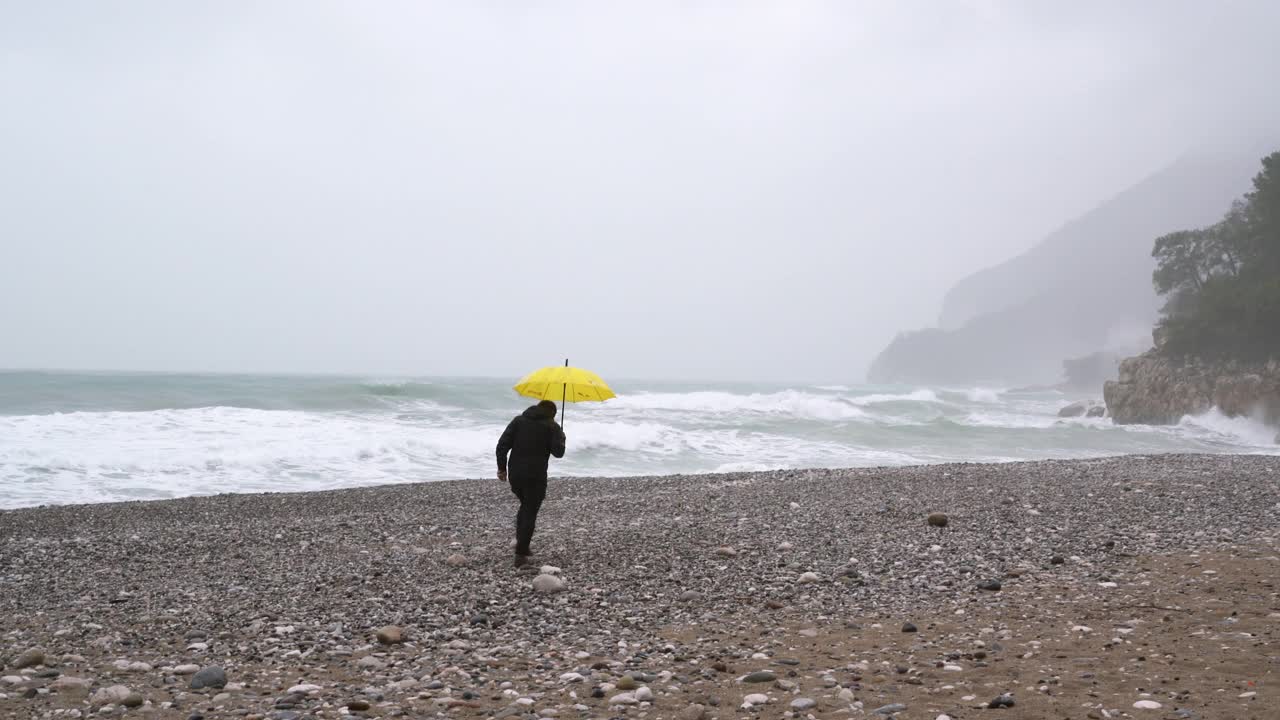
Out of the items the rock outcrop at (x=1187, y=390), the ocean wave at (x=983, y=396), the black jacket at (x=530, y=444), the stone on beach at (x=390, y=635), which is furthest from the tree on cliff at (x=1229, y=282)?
the stone on beach at (x=390, y=635)

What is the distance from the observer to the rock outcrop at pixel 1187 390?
38.4 m

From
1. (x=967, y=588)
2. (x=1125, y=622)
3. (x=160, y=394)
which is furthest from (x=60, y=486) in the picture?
(x=160, y=394)

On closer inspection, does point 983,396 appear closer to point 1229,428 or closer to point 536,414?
point 1229,428

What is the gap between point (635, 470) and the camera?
851 inches

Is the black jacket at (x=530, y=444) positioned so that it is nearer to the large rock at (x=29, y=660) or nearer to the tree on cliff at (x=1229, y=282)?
the large rock at (x=29, y=660)

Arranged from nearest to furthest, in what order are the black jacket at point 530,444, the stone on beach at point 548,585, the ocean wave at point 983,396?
1. the stone on beach at point 548,585
2. the black jacket at point 530,444
3. the ocean wave at point 983,396

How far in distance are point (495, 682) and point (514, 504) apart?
8999mm

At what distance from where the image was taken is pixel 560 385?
906cm

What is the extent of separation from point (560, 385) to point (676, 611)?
3069 mm

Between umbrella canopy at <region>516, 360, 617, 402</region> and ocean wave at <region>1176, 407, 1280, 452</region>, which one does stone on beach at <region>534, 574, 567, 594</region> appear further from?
ocean wave at <region>1176, 407, 1280, 452</region>

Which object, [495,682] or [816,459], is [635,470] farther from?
[495,682]

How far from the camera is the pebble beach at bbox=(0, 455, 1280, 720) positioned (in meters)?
4.73

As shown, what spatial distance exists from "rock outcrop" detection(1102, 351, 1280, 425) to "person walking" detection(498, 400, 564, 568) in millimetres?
41444

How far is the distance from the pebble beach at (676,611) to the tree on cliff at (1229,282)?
120 feet
